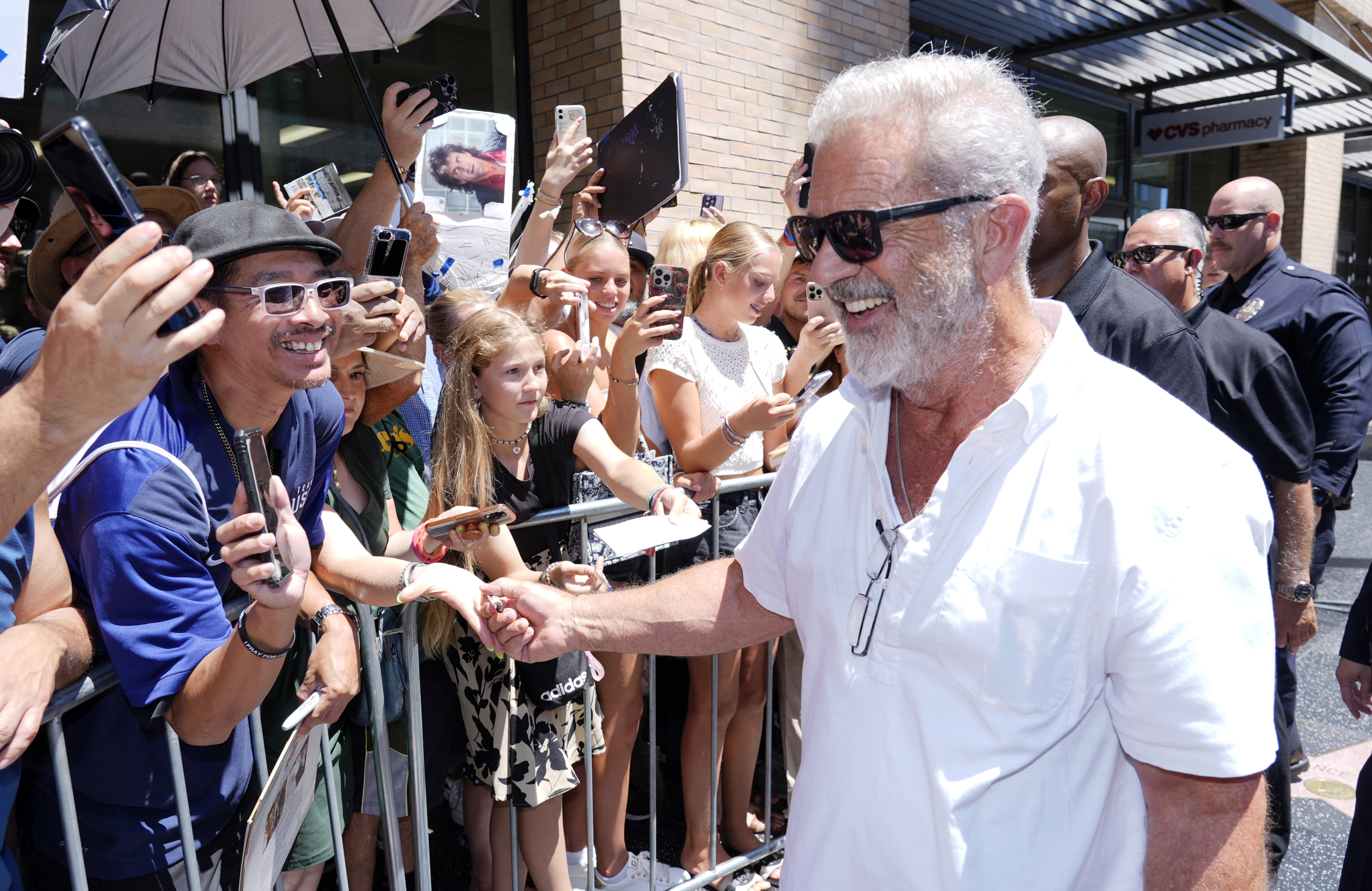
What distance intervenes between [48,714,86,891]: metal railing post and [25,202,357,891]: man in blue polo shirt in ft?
0.40

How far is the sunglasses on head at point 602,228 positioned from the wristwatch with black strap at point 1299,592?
117 inches

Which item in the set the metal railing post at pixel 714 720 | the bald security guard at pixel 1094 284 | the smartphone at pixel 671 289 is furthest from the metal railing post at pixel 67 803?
the bald security guard at pixel 1094 284

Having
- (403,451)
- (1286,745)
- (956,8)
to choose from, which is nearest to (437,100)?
(403,451)

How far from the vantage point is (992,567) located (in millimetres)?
A: 1355

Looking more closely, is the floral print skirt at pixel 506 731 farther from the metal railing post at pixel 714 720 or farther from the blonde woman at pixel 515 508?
the metal railing post at pixel 714 720

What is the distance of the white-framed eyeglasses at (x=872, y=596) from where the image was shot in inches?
57.5

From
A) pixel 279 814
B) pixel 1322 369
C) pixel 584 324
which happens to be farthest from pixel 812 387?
pixel 1322 369

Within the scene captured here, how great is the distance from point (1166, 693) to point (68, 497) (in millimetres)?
1946

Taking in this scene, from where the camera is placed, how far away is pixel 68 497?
1734mm

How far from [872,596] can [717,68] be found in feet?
20.5

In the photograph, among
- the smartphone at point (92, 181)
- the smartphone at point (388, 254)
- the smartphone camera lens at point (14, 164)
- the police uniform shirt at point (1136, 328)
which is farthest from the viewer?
the smartphone at point (388, 254)

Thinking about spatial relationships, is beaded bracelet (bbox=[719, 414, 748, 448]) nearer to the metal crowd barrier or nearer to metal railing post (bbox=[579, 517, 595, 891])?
the metal crowd barrier

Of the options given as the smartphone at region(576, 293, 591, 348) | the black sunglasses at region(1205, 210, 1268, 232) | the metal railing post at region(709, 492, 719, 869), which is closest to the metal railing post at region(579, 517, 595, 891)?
the metal railing post at region(709, 492, 719, 869)

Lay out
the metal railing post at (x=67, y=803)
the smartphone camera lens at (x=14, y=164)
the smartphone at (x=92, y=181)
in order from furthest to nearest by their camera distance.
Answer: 1. the smartphone camera lens at (x=14, y=164)
2. the metal railing post at (x=67, y=803)
3. the smartphone at (x=92, y=181)
